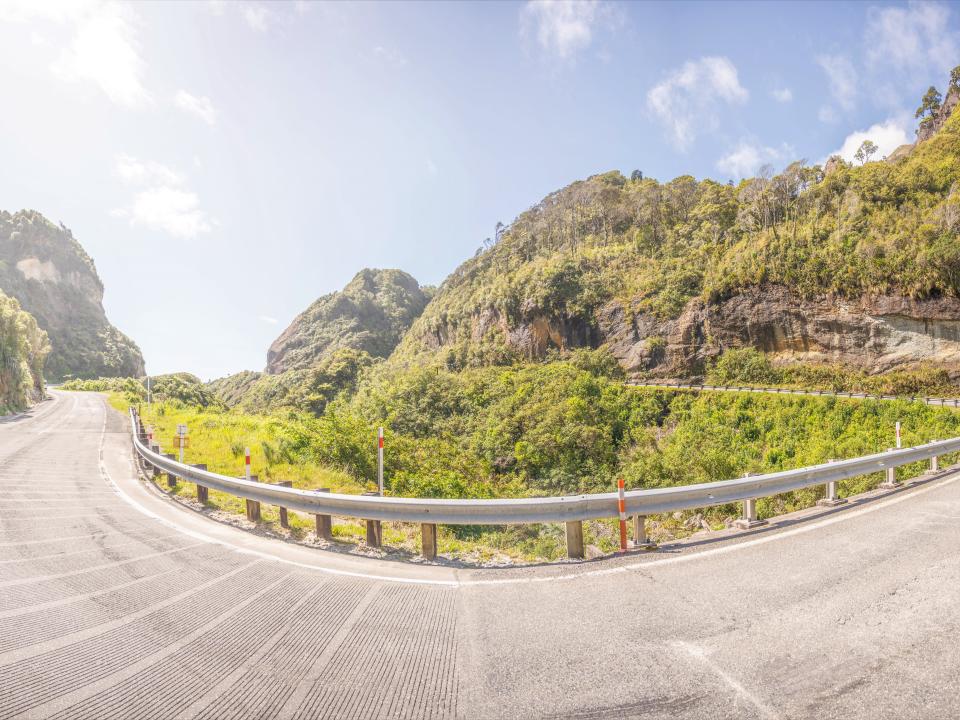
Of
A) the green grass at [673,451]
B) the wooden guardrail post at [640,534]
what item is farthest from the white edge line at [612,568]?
the green grass at [673,451]

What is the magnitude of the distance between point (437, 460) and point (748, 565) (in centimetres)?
1417

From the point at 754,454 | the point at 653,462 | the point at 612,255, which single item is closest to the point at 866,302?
the point at 754,454

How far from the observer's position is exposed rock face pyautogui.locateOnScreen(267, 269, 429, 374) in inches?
4168

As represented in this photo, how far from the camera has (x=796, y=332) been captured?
35.5 m

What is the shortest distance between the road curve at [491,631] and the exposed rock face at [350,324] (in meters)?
99.1

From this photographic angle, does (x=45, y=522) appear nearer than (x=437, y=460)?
Yes

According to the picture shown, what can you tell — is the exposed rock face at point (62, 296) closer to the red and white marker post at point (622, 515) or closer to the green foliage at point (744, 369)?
the green foliage at point (744, 369)

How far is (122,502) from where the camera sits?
800 cm

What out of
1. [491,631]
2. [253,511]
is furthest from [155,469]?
[491,631]

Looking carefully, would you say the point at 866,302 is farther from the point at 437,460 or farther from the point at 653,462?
the point at 437,460

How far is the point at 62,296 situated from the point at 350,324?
281 ft

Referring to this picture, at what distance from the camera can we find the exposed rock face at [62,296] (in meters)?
101

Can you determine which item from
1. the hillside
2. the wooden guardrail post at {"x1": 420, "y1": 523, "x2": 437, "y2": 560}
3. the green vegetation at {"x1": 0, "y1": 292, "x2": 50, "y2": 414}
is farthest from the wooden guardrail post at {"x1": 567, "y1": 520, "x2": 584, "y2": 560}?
the green vegetation at {"x1": 0, "y1": 292, "x2": 50, "y2": 414}

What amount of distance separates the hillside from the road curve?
1419 inches
